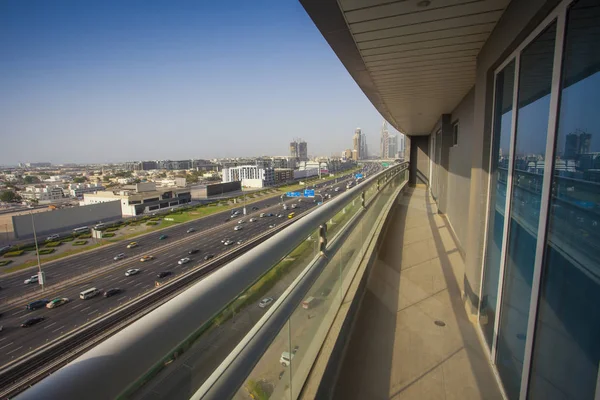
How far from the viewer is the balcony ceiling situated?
7.60ft

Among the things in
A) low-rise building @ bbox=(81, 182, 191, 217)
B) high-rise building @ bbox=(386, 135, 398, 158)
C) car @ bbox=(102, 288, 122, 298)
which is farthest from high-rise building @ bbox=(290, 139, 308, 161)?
car @ bbox=(102, 288, 122, 298)

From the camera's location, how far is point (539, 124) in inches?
78.6

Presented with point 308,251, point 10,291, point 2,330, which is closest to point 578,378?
point 308,251

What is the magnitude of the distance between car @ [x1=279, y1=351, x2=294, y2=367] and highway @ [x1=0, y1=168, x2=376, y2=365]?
11.2 metres

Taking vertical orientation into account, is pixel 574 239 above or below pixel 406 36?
below

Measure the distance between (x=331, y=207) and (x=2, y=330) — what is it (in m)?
12.8

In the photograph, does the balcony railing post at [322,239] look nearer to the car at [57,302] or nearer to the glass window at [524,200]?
the glass window at [524,200]

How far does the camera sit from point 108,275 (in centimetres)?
1362

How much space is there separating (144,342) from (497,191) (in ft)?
11.0

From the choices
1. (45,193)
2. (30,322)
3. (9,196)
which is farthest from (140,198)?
(30,322)

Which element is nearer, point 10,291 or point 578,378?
point 578,378

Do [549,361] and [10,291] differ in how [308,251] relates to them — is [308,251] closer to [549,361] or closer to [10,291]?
[549,361]

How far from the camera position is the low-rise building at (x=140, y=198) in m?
25.4

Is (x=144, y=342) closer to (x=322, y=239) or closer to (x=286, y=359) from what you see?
(x=286, y=359)
